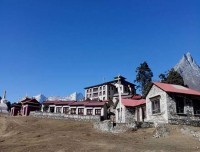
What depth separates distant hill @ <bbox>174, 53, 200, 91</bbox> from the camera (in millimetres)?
152875

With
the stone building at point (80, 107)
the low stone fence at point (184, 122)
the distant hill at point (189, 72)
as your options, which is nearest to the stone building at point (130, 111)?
the low stone fence at point (184, 122)

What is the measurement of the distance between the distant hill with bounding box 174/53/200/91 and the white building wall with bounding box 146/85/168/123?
369 feet

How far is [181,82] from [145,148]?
42.2m

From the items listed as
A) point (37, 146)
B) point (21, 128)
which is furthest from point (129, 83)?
point (37, 146)

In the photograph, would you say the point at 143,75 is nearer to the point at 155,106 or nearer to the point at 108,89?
the point at 108,89

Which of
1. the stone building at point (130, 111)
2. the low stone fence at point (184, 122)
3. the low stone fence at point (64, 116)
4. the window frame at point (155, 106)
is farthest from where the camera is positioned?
the low stone fence at point (64, 116)

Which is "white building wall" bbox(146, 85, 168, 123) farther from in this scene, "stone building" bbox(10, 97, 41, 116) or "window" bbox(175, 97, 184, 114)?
"stone building" bbox(10, 97, 41, 116)

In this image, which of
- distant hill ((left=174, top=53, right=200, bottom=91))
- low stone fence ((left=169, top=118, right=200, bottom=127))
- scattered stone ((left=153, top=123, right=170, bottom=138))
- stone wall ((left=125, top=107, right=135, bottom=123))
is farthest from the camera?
distant hill ((left=174, top=53, right=200, bottom=91))

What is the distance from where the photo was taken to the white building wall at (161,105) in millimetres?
35728

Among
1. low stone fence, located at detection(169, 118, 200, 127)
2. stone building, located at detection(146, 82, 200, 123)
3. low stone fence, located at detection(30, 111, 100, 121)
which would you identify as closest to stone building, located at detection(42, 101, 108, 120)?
low stone fence, located at detection(30, 111, 100, 121)

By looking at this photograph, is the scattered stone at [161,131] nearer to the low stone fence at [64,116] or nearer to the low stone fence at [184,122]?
the low stone fence at [184,122]

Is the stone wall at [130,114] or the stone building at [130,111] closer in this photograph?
the stone building at [130,111]

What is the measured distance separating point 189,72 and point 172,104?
145 m

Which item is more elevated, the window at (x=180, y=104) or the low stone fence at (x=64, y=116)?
the window at (x=180, y=104)
